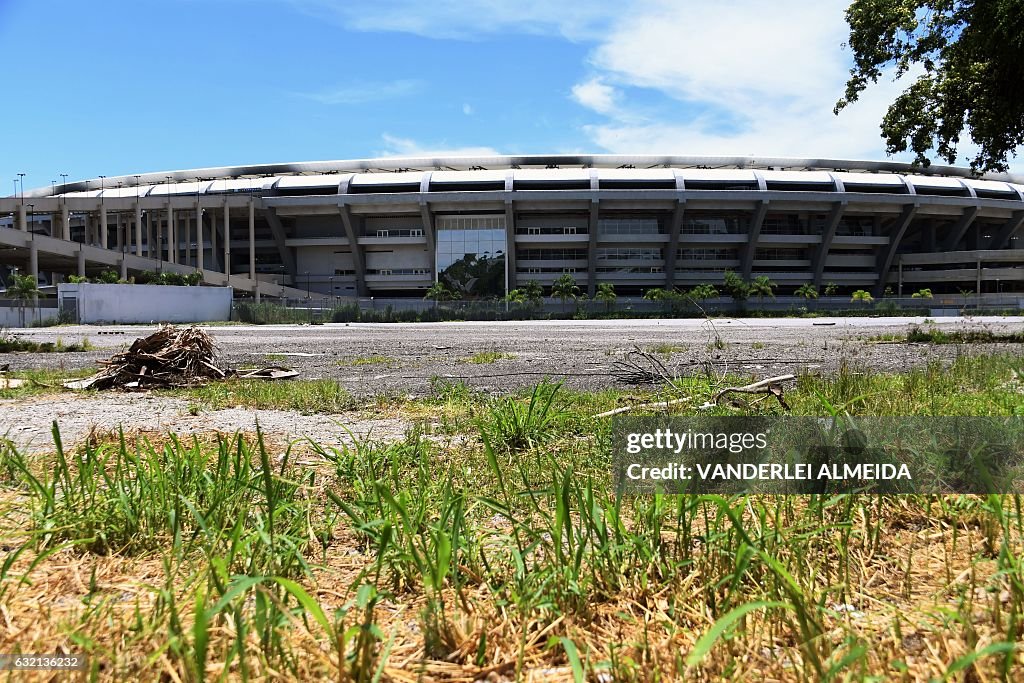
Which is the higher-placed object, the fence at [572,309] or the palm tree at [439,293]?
the palm tree at [439,293]

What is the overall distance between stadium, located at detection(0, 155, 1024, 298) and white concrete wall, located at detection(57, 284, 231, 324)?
13.9 metres

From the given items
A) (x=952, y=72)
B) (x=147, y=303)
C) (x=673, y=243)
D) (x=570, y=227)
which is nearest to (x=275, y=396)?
(x=952, y=72)

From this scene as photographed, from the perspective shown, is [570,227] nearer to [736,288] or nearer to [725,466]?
[736,288]

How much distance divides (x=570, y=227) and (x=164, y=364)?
2409 inches

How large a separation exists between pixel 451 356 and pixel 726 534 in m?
9.45

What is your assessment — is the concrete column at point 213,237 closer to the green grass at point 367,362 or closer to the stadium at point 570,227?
the stadium at point 570,227

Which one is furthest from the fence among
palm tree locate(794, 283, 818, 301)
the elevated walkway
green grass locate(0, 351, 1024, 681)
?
green grass locate(0, 351, 1024, 681)

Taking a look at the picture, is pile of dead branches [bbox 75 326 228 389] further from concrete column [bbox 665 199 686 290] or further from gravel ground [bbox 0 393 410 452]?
concrete column [bbox 665 199 686 290]

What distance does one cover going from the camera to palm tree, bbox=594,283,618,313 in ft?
173

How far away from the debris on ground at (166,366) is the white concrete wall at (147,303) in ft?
117

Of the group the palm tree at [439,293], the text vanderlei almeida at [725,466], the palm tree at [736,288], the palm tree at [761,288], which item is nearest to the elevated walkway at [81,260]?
the palm tree at [439,293]

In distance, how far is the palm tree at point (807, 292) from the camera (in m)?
61.7

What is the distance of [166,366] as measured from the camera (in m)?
6.70

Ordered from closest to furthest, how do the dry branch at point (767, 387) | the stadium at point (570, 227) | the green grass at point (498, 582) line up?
1. the green grass at point (498, 582)
2. the dry branch at point (767, 387)
3. the stadium at point (570, 227)
